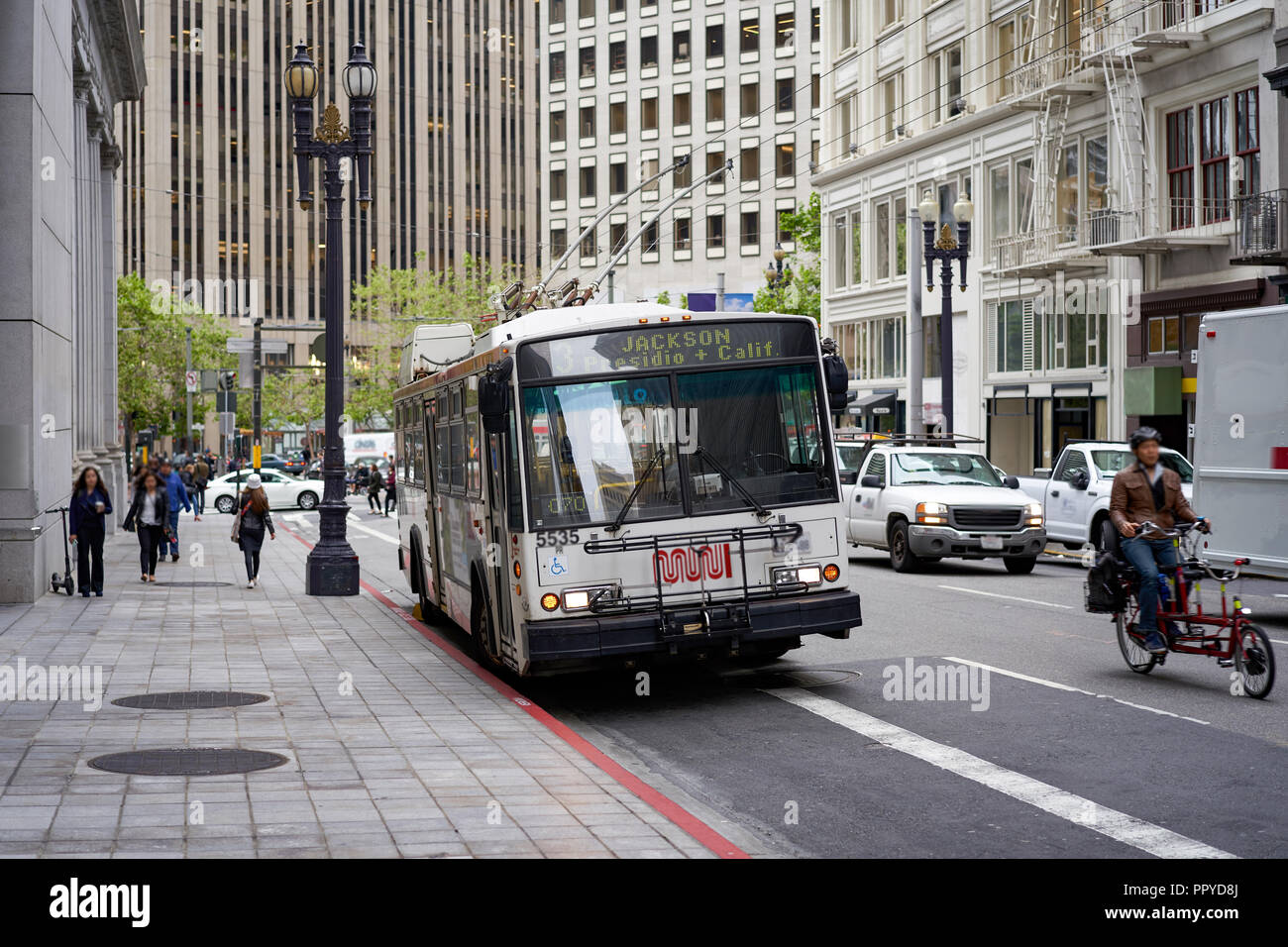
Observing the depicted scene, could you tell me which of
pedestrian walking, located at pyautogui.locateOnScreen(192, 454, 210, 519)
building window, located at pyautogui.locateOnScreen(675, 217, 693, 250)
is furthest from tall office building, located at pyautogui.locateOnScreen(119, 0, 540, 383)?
pedestrian walking, located at pyautogui.locateOnScreen(192, 454, 210, 519)

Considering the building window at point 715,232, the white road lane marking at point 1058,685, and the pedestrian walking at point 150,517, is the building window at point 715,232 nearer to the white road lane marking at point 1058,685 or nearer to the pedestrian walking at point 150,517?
the pedestrian walking at point 150,517

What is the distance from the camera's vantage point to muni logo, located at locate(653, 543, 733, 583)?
11266 mm

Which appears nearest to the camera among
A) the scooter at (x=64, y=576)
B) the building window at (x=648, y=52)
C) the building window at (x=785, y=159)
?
the scooter at (x=64, y=576)

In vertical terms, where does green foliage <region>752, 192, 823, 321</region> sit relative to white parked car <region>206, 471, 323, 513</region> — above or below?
above

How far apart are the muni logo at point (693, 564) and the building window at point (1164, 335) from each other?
26382 mm

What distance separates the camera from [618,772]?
340 inches

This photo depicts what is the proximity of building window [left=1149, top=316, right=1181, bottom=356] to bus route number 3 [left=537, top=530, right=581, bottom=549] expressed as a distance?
27.1 m

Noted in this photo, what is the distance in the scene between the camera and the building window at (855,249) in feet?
176

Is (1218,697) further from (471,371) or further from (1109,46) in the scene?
(1109,46)

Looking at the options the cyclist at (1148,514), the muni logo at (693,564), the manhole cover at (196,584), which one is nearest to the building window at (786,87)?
the manhole cover at (196,584)

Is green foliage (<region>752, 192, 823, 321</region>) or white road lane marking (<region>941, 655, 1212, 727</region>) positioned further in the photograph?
green foliage (<region>752, 192, 823, 321</region>)

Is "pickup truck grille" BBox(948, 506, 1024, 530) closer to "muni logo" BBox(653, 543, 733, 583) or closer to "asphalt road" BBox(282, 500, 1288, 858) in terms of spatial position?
"asphalt road" BBox(282, 500, 1288, 858)

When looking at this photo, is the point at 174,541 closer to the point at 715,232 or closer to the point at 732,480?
the point at 732,480
